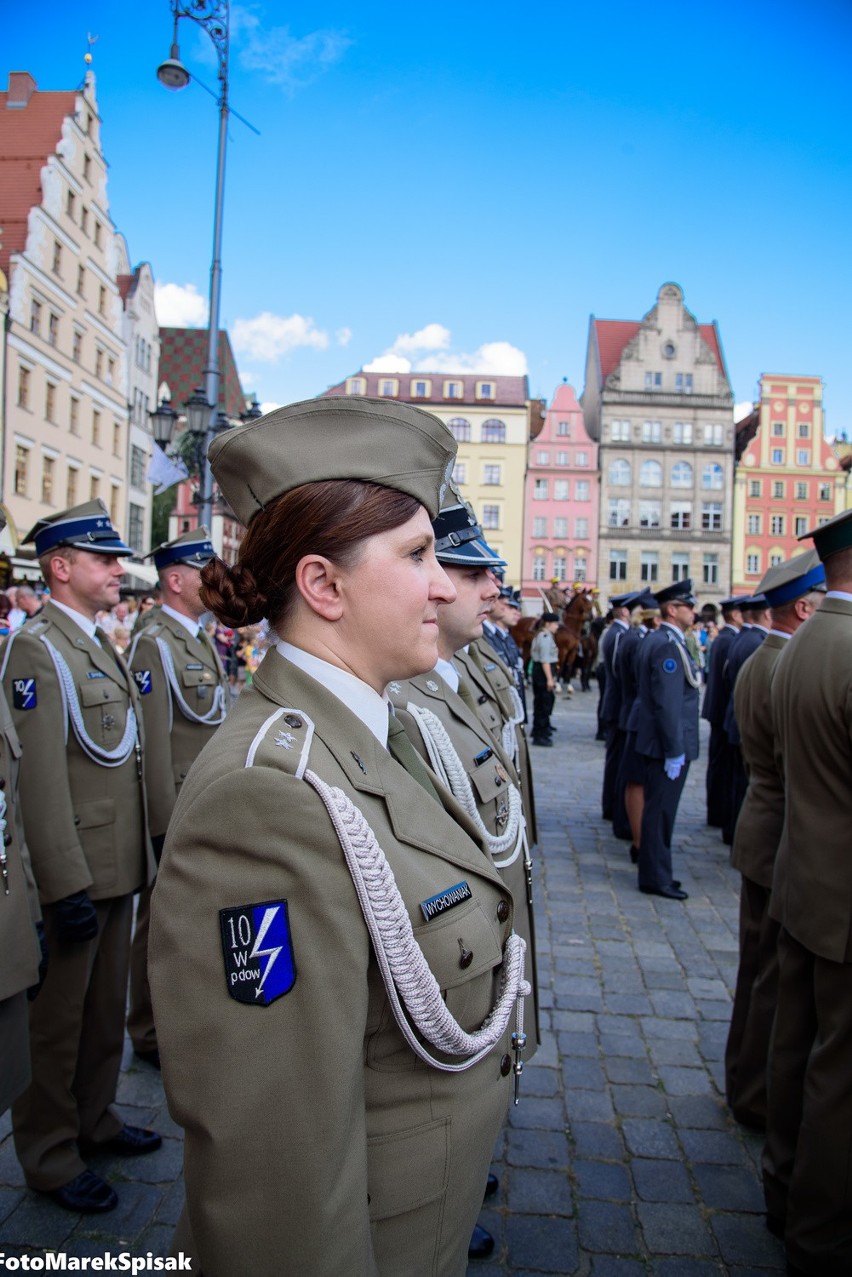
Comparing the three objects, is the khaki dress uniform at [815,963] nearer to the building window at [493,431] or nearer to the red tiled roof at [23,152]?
the red tiled roof at [23,152]

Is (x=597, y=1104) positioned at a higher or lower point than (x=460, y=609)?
lower

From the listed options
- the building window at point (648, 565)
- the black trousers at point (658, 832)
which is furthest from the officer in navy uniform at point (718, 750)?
the building window at point (648, 565)

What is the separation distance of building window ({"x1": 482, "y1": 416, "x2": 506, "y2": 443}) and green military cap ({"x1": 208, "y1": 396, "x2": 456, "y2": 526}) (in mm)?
58098

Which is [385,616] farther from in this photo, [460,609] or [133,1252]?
[133,1252]

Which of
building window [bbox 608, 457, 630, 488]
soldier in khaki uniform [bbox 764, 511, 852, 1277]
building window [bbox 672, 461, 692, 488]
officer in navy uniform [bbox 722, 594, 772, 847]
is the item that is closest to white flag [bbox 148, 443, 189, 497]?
officer in navy uniform [bbox 722, 594, 772, 847]

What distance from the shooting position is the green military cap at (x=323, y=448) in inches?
59.3

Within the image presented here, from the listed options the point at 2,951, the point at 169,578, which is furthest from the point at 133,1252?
the point at 169,578

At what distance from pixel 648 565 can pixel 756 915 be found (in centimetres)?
5575

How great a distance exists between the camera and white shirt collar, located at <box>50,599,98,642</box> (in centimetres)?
374

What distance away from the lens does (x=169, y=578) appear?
5098mm

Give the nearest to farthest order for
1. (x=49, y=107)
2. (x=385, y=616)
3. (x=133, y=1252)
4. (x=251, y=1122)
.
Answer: (x=251, y=1122), (x=385, y=616), (x=133, y=1252), (x=49, y=107)

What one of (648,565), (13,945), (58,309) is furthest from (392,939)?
(648,565)

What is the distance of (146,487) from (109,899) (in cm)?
3998

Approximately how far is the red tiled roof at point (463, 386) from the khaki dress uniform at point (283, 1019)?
192 ft
